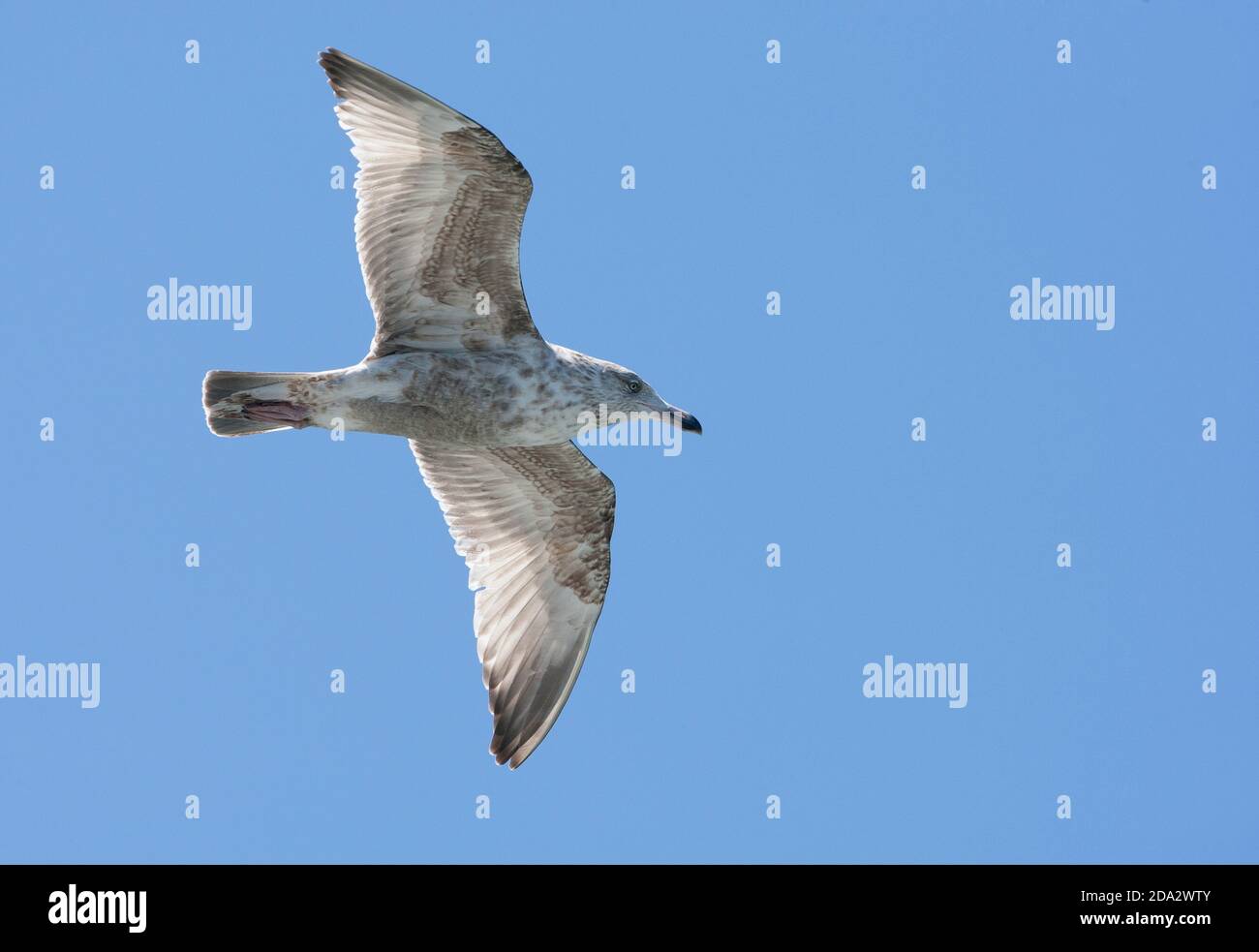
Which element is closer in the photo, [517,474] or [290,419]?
[290,419]

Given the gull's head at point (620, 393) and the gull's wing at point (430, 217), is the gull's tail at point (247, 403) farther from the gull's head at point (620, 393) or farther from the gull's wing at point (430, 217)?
the gull's head at point (620, 393)

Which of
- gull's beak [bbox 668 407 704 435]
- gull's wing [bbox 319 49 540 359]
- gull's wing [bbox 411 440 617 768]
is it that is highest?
gull's wing [bbox 319 49 540 359]

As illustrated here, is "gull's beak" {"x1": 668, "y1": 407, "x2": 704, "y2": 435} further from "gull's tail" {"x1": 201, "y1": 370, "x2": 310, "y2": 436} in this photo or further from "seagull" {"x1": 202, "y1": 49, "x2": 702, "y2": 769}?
"gull's tail" {"x1": 201, "y1": 370, "x2": 310, "y2": 436}

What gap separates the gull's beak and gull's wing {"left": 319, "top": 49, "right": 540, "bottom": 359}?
1071 mm

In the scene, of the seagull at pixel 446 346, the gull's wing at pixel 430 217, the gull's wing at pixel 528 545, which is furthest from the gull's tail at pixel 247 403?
the gull's wing at pixel 528 545

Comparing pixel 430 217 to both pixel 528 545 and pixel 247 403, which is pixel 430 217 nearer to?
pixel 247 403

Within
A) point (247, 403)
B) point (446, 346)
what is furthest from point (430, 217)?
point (247, 403)

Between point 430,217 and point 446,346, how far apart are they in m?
0.84

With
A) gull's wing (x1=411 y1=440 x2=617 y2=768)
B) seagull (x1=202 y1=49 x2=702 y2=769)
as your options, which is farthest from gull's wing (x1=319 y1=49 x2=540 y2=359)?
gull's wing (x1=411 y1=440 x2=617 y2=768)

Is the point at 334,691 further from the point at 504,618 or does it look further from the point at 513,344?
the point at 513,344

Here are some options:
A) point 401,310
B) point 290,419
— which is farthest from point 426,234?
point 290,419

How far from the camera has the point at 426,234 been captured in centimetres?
1168

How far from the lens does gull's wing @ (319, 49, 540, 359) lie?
37.1 ft
